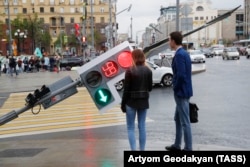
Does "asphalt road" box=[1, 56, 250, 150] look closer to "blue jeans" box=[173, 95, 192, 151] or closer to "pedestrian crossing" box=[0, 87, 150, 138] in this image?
"pedestrian crossing" box=[0, 87, 150, 138]

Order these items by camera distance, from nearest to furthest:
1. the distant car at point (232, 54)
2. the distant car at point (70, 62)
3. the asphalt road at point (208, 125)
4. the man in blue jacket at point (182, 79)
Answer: the man in blue jacket at point (182, 79) < the asphalt road at point (208, 125) < the distant car at point (70, 62) < the distant car at point (232, 54)

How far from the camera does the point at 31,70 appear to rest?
4919 cm

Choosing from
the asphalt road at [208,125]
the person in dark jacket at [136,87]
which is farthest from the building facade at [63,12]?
the person in dark jacket at [136,87]

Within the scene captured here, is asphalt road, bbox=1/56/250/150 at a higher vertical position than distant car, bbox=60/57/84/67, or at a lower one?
lower

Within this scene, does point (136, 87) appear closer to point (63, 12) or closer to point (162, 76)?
point (162, 76)

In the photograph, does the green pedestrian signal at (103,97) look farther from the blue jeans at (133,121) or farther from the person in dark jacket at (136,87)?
the blue jeans at (133,121)

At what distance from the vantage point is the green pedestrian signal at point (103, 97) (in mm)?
7257

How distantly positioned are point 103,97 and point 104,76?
33cm

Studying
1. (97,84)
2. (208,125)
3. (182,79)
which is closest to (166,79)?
(208,125)

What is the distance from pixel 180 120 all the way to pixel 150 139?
6.72ft

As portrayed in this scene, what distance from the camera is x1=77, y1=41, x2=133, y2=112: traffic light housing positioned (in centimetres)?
720

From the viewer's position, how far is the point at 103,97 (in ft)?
23.8

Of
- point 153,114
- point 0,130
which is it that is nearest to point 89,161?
point 0,130

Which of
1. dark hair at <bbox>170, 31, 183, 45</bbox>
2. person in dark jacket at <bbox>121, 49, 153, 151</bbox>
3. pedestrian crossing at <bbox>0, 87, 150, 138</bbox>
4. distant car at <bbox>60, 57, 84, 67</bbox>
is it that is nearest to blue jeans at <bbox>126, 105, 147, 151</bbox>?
person in dark jacket at <bbox>121, 49, 153, 151</bbox>
